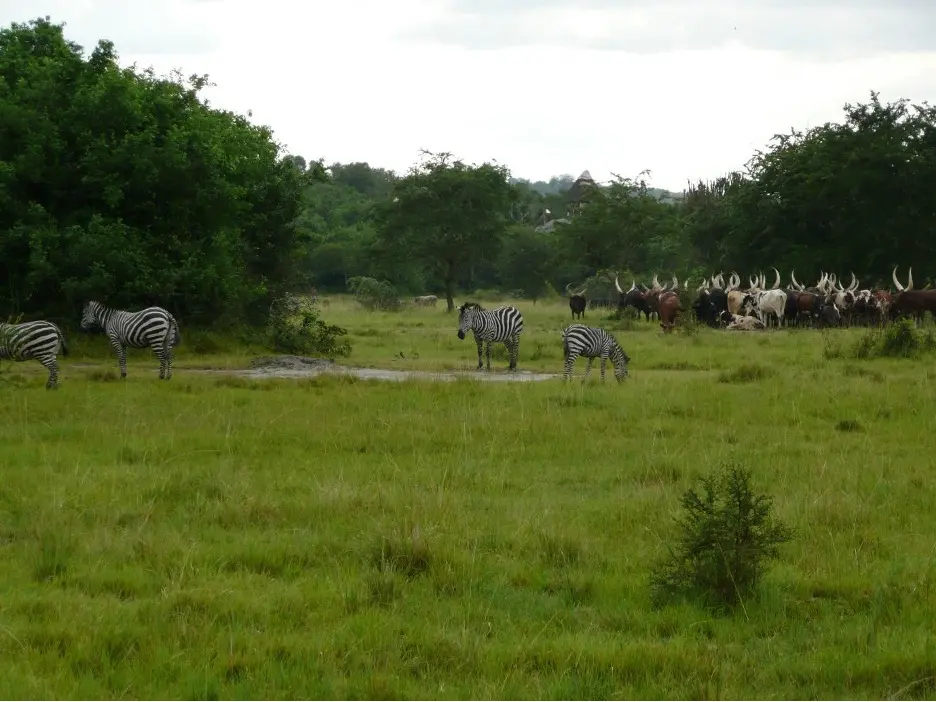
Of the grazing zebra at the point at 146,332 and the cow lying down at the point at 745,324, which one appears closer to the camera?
the grazing zebra at the point at 146,332

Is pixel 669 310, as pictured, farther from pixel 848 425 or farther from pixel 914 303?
pixel 848 425

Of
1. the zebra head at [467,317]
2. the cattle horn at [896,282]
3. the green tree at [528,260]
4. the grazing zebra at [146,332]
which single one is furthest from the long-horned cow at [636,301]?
the grazing zebra at [146,332]

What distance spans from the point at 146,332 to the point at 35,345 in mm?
2388

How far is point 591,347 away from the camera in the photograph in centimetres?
1834

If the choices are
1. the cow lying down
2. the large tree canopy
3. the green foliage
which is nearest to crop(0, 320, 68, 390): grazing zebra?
the large tree canopy

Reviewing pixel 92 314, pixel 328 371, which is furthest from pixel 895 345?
pixel 92 314

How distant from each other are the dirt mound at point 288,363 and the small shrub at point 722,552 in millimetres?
13760

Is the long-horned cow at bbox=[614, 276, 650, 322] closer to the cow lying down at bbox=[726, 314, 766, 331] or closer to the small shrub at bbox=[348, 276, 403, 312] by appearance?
the cow lying down at bbox=[726, 314, 766, 331]

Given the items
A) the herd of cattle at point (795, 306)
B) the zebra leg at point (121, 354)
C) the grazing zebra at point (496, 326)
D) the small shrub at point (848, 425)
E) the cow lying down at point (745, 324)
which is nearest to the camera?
the small shrub at point (848, 425)

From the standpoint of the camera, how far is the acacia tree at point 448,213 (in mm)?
47531

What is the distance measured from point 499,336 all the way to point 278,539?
13839 mm

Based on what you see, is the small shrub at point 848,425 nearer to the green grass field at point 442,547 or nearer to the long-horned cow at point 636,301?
the green grass field at point 442,547

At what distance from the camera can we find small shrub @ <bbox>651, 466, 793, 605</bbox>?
21.2ft

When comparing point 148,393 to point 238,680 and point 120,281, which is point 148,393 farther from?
point 238,680
